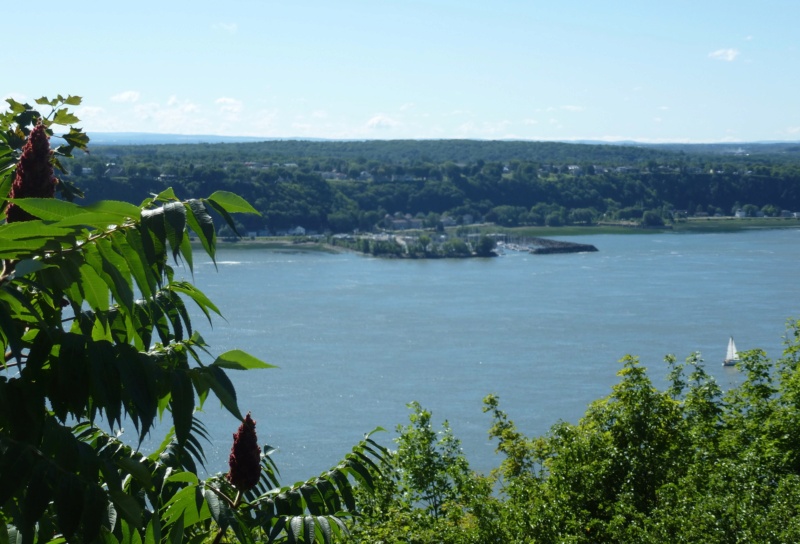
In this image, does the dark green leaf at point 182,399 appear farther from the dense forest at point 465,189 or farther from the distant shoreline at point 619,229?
the distant shoreline at point 619,229

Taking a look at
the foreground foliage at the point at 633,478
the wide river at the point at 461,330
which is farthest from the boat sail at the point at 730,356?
the foreground foliage at the point at 633,478

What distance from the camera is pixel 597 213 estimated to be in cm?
6719

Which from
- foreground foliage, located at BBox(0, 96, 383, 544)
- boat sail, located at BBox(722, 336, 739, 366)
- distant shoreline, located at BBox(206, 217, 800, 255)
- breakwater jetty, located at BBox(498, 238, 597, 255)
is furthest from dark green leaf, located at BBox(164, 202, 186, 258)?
breakwater jetty, located at BBox(498, 238, 597, 255)

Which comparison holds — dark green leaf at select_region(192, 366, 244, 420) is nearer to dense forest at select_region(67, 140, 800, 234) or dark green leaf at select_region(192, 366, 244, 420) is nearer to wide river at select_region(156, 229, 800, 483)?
wide river at select_region(156, 229, 800, 483)

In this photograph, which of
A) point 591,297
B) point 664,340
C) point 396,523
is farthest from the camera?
point 591,297

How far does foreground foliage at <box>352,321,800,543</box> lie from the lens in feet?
18.3

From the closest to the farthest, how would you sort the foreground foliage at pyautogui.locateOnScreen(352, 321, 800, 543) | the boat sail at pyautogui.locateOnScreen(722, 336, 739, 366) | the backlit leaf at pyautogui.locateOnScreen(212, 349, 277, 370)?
the backlit leaf at pyautogui.locateOnScreen(212, 349, 277, 370), the foreground foliage at pyautogui.locateOnScreen(352, 321, 800, 543), the boat sail at pyautogui.locateOnScreen(722, 336, 739, 366)

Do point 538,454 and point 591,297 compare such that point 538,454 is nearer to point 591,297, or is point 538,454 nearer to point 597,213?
point 591,297

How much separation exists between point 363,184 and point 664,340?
41.9 metres

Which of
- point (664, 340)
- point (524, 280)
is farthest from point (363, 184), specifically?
point (664, 340)

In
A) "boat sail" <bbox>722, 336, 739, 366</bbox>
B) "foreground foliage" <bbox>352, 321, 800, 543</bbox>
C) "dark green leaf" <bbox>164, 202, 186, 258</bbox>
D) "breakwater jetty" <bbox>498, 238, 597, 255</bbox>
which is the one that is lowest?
"breakwater jetty" <bbox>498, 238, 597, 255</bbox>

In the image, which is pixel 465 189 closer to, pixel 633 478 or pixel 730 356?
pixel 730 356

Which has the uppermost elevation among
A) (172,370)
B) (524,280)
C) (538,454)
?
(172,370)

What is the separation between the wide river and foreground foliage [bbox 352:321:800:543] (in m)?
6.49
